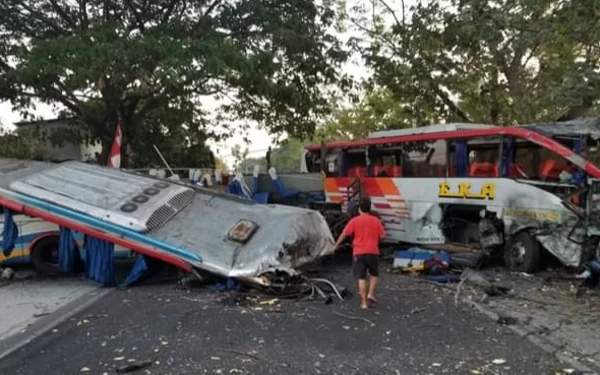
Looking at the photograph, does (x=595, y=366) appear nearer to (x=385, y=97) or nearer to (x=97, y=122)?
(x=97, y=122)

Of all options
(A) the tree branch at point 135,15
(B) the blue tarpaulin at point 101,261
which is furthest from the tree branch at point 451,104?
(B) the blue tarpaulin at point 101,261

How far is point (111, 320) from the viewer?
723cm

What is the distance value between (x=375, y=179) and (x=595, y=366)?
30.1 ft

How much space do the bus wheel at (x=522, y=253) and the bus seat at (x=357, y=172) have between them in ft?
15.5

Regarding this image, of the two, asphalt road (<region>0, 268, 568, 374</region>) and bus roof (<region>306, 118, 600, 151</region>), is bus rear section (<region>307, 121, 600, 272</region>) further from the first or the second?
asphalt road (<region>0, 268, 568, 374</region>)

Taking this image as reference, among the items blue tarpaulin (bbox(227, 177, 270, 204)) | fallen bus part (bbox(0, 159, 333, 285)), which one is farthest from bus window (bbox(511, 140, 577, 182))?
blue tarpaulin (bbox(227, 177, 270, 204))

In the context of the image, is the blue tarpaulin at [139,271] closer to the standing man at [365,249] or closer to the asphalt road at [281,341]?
the asphalt road at [281,341]

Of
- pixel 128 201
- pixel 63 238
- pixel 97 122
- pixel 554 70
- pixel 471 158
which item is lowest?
pixel 63 238

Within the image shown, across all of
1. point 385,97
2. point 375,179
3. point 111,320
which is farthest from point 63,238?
point 385,97

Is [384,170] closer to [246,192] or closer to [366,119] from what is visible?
[246,192]

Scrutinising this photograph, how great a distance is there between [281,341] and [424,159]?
768 centimetres

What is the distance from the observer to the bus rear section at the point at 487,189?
9672mm

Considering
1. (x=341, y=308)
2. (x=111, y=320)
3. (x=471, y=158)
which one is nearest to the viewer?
(x=111, y=320)

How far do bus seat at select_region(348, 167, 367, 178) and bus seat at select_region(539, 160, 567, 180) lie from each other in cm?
504
